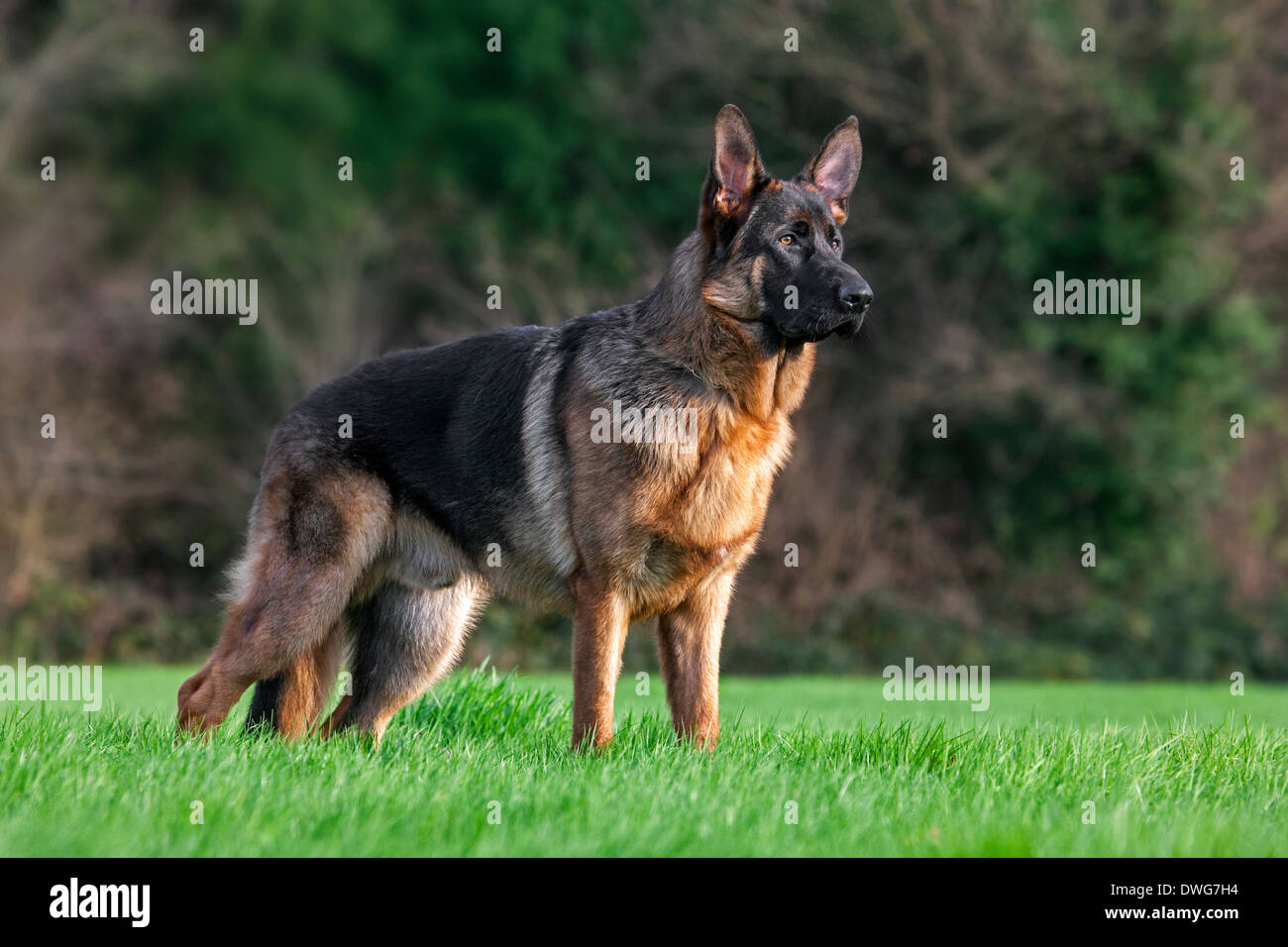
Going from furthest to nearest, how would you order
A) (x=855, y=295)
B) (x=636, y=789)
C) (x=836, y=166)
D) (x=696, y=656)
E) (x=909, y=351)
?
(x=909, y=351)
(x=836, y=166)
(x=696, y=656)
(x=855, y=295)
(x=636, y=789)

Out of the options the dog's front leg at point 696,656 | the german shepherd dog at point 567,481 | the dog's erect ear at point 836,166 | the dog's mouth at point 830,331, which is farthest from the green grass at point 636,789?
the dog's erect ear at point 836,166

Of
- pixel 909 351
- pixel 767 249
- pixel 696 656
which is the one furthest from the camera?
pixel 909 351

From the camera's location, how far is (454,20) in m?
19.8

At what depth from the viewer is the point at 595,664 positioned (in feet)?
18.5

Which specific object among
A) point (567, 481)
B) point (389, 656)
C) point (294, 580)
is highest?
point (567, 481)

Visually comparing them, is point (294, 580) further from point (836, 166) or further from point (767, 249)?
point (836, 166)

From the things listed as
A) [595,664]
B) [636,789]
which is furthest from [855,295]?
[636,789]

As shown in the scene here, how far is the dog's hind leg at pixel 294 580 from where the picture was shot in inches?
238

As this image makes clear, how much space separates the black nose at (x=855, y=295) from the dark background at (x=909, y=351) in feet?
28.2

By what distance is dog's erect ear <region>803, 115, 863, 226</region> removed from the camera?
616 cm

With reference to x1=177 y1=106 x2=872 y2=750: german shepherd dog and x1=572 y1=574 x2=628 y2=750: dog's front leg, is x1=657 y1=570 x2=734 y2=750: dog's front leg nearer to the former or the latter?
x1=177 y1=106 x2=872 y2=750: german shepherd dog

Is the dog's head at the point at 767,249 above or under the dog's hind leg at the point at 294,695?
above

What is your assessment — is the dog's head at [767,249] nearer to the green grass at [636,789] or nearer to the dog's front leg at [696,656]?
the dog's front leg at [696,656]

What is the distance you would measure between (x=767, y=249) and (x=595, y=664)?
1.86 metres
